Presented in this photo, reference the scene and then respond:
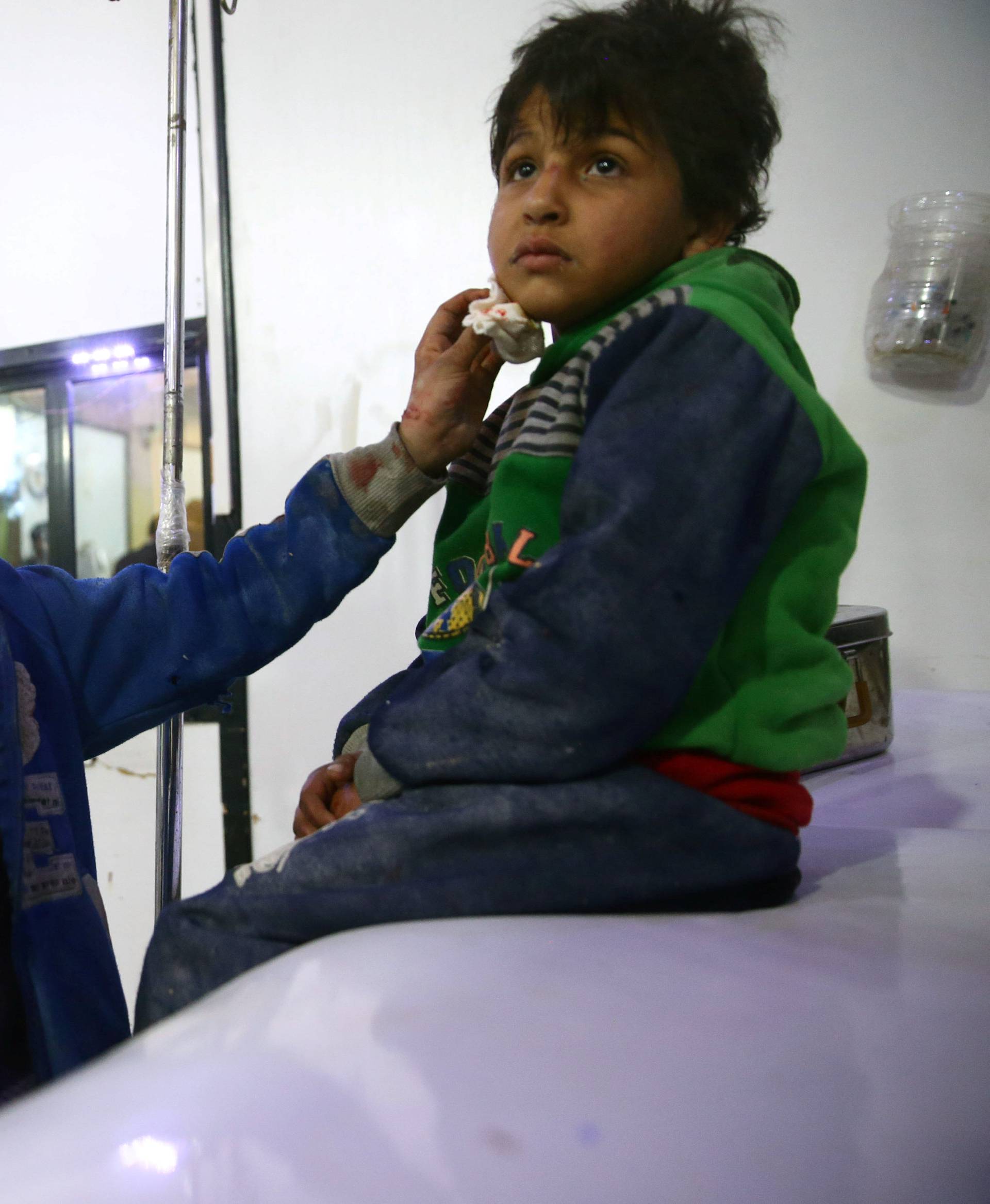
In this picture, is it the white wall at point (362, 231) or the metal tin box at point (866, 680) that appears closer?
the metal tin box at point (866, 680)

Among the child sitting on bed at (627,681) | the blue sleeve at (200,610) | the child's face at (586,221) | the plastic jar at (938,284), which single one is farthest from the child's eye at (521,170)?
the plastic jar at (938,284)

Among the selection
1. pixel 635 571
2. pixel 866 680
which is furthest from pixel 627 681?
pixel 866 680

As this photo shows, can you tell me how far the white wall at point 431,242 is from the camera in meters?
1.44

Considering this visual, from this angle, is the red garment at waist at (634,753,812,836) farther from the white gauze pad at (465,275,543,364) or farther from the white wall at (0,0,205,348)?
the white wall at (0,0,205,348)

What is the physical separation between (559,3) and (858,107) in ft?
1.76

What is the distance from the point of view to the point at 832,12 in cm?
145

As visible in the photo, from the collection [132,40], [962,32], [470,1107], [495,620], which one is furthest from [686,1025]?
[132,40]

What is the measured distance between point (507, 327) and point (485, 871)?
1.22 feet

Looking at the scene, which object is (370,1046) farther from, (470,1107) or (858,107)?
(858,107)

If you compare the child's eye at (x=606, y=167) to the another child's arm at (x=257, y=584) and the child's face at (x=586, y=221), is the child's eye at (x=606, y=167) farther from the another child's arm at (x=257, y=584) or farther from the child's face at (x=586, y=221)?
the another child's arm at (x=257, y=584)

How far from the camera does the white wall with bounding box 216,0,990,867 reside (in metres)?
1.44

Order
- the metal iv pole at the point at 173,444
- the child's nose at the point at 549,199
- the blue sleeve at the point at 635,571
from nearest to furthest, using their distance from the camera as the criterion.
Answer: the blue sleeve at the point at 635,571
the child's nose at the point at 549,199
the metal iv pole at the point at 173,444

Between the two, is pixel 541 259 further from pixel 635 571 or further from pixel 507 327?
pixel 635 571

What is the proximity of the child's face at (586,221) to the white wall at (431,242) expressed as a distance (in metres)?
0.97
